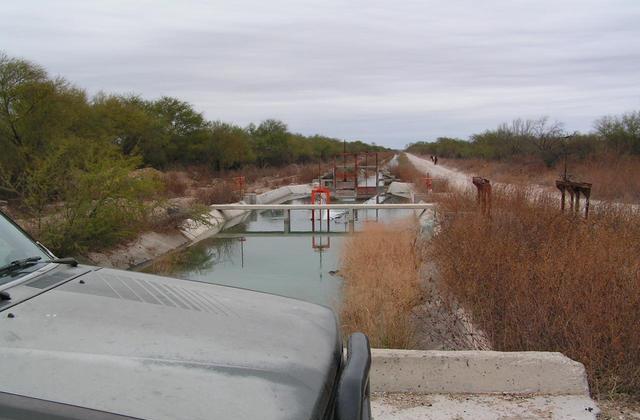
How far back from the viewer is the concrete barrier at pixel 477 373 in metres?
4.38

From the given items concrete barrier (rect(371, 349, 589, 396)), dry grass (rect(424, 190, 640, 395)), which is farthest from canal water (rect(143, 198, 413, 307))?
concrete barrier (rect(371, 349, 589, 396))

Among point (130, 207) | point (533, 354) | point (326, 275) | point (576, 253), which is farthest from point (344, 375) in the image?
point (130, 207)

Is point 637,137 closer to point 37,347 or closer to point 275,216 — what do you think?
point 275,216

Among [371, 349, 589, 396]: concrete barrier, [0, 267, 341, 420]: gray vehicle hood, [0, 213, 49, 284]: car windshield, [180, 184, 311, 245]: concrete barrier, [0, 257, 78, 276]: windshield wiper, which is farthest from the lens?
[180, 184, 311, 245]: concrete barrier

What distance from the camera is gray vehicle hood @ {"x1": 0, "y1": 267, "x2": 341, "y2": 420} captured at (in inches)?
64.0

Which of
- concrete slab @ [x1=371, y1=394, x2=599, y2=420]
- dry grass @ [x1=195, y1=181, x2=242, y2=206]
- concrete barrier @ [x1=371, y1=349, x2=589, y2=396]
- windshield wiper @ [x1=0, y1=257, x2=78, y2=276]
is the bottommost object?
dry grass @ [x1=195, y1=181, x2=242, y2=206]

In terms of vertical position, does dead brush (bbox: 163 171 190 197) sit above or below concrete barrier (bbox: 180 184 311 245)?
above

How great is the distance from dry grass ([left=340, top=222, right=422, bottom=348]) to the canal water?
25.8 inches

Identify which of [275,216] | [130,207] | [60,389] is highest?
[60,389]

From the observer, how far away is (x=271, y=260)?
61.6 ft

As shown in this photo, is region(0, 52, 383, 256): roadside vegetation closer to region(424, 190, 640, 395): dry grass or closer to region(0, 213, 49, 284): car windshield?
region(424, 190, 640, 395): dry grass

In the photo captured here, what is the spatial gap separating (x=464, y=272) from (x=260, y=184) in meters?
43.2

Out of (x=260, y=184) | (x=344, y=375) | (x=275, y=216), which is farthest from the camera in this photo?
(x=260, y=184)

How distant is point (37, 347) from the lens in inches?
71.2
